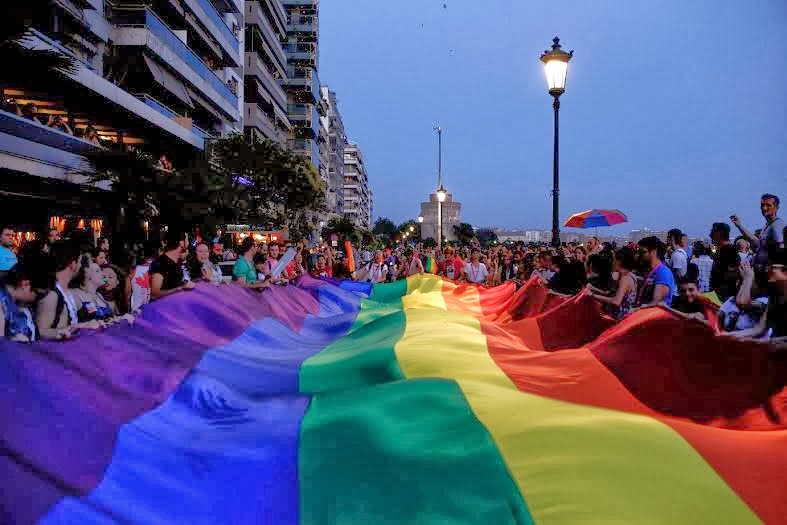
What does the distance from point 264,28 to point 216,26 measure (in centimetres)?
1940

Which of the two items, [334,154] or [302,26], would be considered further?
[334,154]

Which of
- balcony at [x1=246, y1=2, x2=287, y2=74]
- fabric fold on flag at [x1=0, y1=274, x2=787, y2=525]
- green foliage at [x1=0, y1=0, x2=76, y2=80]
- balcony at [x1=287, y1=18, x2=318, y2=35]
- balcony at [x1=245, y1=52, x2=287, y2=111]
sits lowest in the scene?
fabric fold on flag at [x1=0, y1=274, x2=787, y2=525]

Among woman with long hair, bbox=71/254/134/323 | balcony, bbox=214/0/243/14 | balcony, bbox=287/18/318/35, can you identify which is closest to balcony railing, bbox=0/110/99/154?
woman with long hair, bbox=71/254/134/323

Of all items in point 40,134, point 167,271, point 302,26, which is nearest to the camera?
point 167,271

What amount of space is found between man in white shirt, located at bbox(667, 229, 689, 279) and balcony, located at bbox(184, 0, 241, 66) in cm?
3857

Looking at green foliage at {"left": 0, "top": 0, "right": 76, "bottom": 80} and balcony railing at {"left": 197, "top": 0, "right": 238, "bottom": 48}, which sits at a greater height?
balcony railing at {"left": 197, "top": 0, "right": 238, "bottom": 48}

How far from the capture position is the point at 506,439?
3688 mm

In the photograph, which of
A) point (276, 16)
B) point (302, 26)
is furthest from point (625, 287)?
point (302, 26)

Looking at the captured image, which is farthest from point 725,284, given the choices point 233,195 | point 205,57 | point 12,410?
point 205,57

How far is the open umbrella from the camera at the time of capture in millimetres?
16828

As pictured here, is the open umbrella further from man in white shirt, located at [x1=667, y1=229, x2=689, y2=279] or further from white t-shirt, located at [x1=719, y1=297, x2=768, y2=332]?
white t-shirt, located at [x1=719, y1=297, x2=768, y2=332]

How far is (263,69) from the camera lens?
65.0 metres

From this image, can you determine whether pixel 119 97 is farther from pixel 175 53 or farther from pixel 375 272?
pixel 375 272

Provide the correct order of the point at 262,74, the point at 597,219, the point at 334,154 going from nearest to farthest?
the point at 597,219 < the point at 262,74 < the point at 334,154
